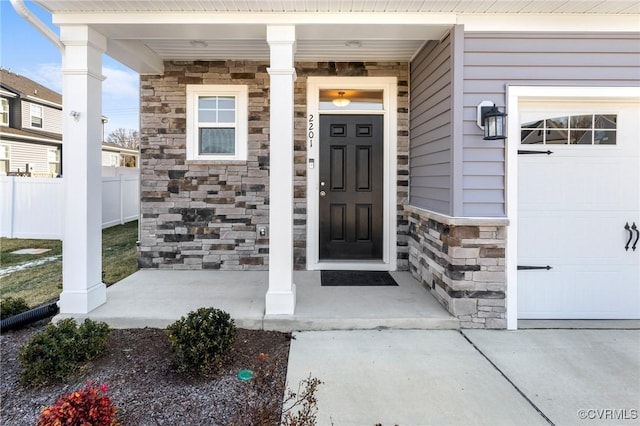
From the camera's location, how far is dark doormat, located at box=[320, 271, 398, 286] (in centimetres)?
436

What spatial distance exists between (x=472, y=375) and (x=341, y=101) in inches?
142

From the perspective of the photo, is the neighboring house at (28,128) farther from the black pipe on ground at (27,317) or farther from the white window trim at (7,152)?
the black pipe on ground at (27,317)

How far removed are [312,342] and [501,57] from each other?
2896mm

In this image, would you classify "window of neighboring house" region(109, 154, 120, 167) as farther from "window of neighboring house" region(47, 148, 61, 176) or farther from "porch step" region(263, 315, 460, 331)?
"porch step" region(263, 315, 460, 331)

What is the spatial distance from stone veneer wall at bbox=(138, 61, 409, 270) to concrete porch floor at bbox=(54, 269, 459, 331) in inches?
15.3

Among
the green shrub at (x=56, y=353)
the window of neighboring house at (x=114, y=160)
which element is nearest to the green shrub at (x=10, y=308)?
the green shrub at (x=56, y=353)

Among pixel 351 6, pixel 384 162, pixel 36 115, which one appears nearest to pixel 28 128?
pixel 36 115

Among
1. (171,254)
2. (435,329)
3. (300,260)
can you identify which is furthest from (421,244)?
(171,254)

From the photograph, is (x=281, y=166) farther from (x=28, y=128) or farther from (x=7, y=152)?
(x=28, y=128)

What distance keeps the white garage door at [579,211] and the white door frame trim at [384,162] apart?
1.69m

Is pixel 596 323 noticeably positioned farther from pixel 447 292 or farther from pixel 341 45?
pixel 341 45

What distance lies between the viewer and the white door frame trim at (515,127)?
3307 millimetres

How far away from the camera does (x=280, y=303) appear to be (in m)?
3.38

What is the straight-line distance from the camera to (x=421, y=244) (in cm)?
435
